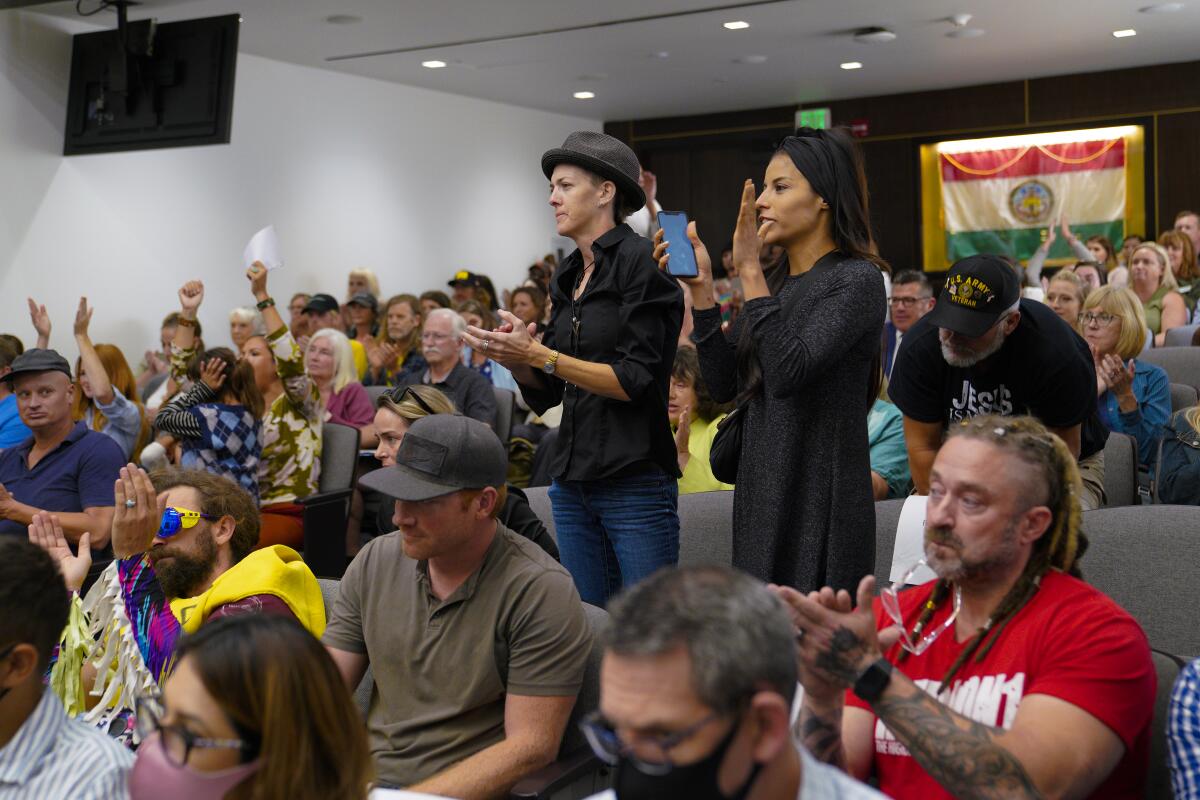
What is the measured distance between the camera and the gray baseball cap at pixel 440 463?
219 cm

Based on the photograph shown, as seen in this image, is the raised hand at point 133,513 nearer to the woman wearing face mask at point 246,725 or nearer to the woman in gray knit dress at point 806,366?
the woman wearing face mask at point 246,725

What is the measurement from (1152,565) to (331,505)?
9.93ft

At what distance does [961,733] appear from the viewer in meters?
1.57

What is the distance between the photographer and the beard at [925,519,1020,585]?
180 centimetres

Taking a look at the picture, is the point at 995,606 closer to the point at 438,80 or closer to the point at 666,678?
the point at 666,678

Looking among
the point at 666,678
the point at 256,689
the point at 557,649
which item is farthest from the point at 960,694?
the point at 256,689

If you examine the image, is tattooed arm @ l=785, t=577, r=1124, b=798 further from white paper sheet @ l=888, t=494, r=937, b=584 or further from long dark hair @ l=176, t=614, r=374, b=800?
white paper sheet @ l=888, t=494, r=937, b=584

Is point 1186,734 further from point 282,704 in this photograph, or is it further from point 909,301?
point 909,301

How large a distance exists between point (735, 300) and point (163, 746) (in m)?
6.47

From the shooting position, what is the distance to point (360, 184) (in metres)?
10.5

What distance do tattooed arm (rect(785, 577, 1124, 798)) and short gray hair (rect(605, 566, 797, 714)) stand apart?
0.43 m

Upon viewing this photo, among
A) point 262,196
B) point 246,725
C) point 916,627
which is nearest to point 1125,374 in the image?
point 916,627

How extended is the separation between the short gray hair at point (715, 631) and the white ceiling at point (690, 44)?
708cm

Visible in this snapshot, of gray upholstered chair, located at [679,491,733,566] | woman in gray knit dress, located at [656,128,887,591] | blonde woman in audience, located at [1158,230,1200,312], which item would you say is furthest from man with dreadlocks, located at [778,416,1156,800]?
blonde woman in audience, located at [1158,230,1200,312]
